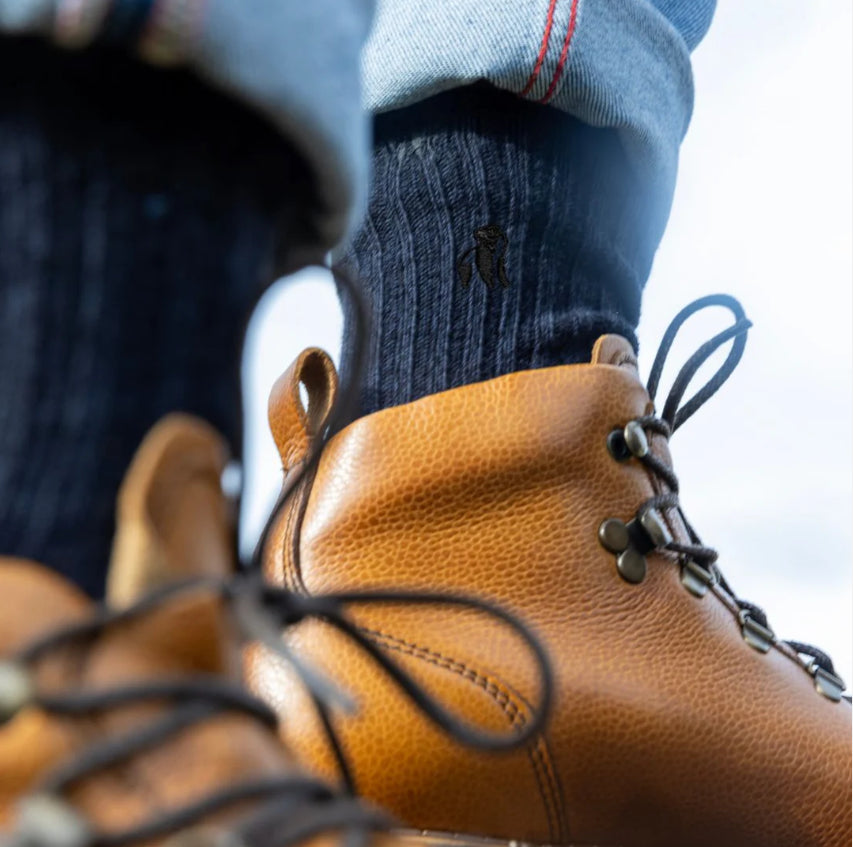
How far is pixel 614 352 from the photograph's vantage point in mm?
936

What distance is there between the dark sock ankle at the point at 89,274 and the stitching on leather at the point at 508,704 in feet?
0.98

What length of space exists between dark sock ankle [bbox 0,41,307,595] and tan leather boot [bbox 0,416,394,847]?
0.06 feet

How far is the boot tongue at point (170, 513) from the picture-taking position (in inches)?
19.8

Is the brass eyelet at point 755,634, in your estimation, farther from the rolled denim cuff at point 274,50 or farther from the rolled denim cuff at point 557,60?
the rolled denim cuff at point 274,50

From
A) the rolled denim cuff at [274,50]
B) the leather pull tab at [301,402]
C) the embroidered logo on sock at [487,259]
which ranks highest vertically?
the rolled denim cuff at [274,50]

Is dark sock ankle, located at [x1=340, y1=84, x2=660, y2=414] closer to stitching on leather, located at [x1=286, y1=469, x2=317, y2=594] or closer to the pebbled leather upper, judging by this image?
stitching on leather, located at [x1=286, y1=469, x2=317, y2=594]

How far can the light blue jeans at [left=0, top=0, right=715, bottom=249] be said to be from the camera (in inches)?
20.6

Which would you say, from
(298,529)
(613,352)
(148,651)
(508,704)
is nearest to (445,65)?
(613,352)

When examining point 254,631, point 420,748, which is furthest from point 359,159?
point 420,748

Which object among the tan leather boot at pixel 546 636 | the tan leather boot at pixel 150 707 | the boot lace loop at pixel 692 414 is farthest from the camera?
the boot lace loop at pixel 692 414

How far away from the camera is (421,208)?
964 mm

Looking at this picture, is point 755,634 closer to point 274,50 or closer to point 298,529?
point 298,529

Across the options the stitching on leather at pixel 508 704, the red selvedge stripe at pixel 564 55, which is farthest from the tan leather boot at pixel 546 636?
the red selvedge stripe at pixel 564 55

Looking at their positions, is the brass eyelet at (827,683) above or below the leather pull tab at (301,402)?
below
